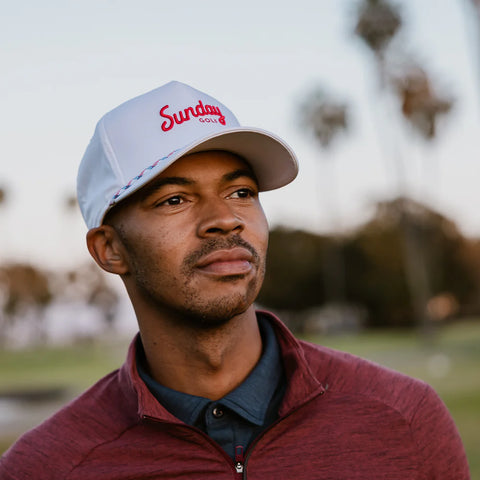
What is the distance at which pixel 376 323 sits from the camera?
6869 cm

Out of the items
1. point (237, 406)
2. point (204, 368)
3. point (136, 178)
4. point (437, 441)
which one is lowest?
point (437, 441)

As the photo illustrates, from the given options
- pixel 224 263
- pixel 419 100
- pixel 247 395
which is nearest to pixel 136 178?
pixel 224 263

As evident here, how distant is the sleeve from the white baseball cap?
0.92 m

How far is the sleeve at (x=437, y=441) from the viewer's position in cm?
233

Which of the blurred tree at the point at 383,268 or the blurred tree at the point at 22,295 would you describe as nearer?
the blurred tree at the point at 383,268

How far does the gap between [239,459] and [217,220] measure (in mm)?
711

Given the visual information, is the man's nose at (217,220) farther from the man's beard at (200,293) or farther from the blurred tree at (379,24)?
the blurred tree at (379,24)

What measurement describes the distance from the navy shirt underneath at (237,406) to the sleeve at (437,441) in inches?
17.5

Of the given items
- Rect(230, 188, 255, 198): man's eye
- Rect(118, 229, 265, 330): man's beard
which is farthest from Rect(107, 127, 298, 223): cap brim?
Rect(118, 229, 265, 330): man's beard

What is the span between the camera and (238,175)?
8.23ft

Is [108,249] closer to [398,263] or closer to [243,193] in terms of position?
[243,193]

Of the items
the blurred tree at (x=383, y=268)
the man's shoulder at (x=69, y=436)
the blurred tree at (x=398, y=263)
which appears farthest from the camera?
the blurred tree at (x=383, y=268)

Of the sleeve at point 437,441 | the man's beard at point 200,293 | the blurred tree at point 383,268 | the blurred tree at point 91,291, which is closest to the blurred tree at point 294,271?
the blurred tree at point 383,268

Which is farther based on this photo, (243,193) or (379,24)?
(379,24)
